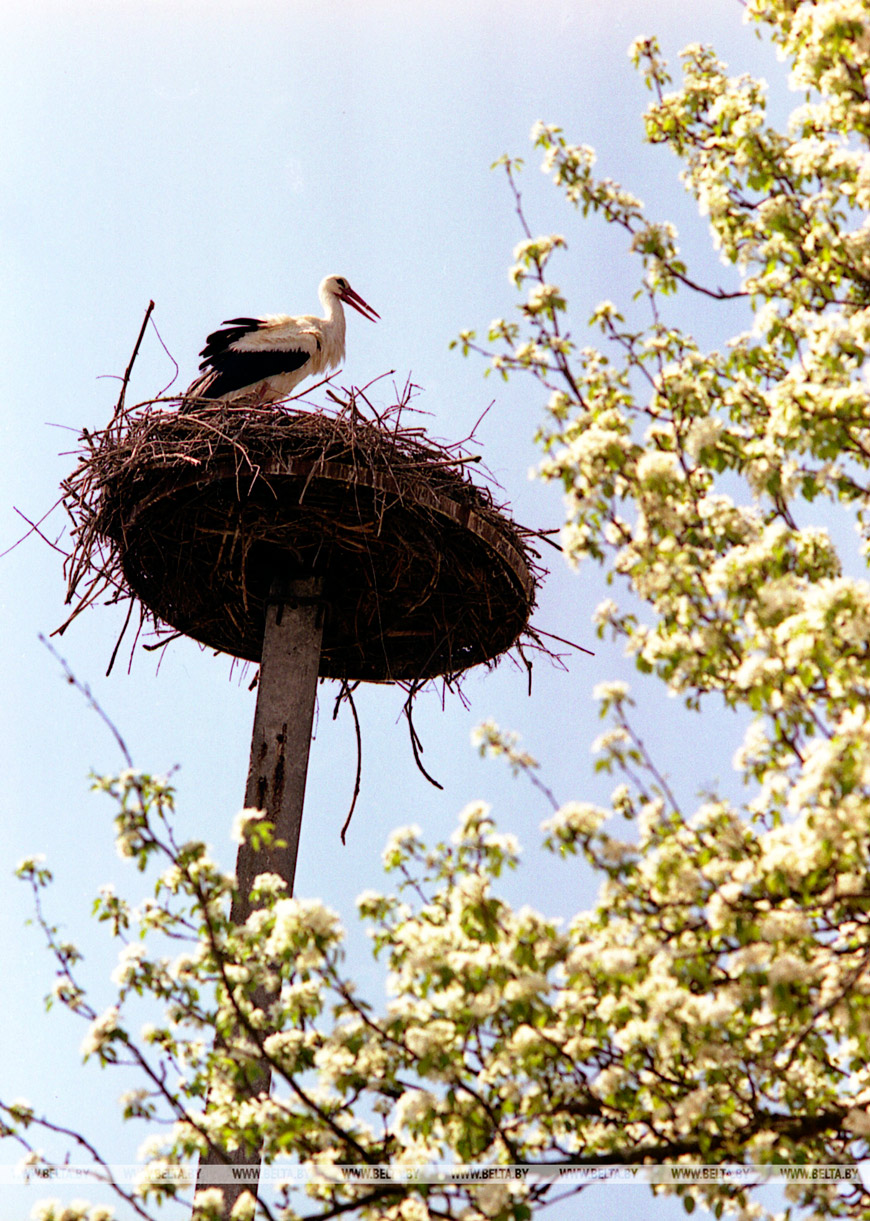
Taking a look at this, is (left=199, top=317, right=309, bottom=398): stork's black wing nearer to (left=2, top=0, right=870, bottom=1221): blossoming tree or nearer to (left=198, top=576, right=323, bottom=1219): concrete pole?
(left=198, top=576, right=323, bottom=1219): concrete pole

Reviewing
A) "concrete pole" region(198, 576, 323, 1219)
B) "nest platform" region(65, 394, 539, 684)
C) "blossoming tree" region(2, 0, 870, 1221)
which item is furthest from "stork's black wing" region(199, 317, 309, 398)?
"blossoming tree" region(2, 0, 870, 1221)

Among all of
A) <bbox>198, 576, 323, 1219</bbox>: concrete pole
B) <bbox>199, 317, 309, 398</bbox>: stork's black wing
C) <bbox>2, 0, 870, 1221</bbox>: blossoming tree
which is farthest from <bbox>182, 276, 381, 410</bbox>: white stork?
<bbox>2, 0, 870, 1221</bbox>: blossoming tree

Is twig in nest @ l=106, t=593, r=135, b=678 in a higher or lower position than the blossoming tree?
higher

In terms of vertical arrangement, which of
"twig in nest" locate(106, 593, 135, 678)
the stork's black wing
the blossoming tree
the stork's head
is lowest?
the blossoming tree

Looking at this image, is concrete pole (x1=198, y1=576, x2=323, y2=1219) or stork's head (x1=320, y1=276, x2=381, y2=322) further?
stork's head (x1=320, y1=276, x2=381, y2=322)

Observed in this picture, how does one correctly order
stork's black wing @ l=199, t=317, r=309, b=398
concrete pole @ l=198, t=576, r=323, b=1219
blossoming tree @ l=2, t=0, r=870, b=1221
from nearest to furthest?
1. blossoming tree @ l=2, t=0, r=870, b=1221
2. concrete pole @ l=198, t=576, r=323, b=1219
3. stork's black wing @ l=199, t=317, r=309, b=398

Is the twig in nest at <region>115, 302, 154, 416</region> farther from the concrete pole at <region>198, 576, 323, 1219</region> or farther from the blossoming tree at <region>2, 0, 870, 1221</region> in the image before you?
the blossoming tree at <region>2, 0, 870, 1221</region>

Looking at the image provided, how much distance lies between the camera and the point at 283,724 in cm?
632

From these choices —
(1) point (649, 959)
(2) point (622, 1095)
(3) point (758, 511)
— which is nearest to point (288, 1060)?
(2) point (622, 1095)

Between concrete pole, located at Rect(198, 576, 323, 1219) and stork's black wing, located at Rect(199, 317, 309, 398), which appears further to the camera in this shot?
stork's black wing, located at Rect(199, 317, 309, 398)

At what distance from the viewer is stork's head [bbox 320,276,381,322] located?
361 inches

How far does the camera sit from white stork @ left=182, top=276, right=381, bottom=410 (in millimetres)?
7703

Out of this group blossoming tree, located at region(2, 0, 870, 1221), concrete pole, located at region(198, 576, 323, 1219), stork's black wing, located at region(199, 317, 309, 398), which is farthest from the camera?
stork's black wing, located at region(199, 317, 309, 398)

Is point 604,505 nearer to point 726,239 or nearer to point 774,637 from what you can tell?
point 774,637
